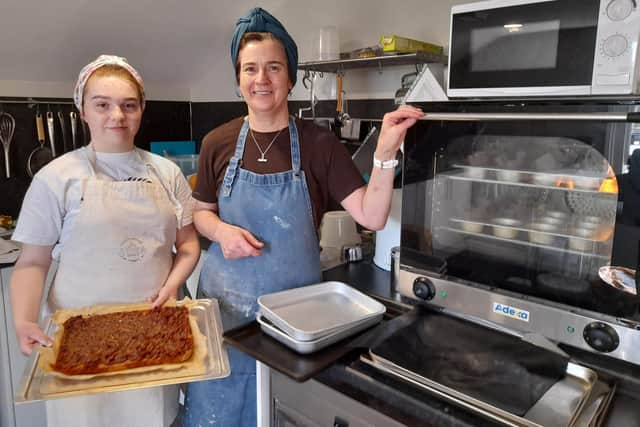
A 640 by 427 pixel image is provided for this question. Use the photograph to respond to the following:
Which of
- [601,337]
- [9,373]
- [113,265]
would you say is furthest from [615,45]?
[9,373]

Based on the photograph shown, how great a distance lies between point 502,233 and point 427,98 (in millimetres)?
654

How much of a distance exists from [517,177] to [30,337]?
3.60ft

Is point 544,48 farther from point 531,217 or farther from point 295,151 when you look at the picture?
point 295,151

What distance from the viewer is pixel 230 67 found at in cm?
269

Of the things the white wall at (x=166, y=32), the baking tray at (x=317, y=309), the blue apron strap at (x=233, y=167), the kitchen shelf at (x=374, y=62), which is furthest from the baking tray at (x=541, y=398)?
the white wall at (x=166, y=32)

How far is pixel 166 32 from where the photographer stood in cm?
241

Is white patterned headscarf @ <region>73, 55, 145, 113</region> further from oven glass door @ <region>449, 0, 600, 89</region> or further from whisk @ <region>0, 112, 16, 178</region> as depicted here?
whisk @ <region>0, 112, 16, 178</region>

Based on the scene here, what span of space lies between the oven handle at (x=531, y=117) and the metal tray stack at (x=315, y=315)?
451mm

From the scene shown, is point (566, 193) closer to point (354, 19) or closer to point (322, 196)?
point (322, 196)

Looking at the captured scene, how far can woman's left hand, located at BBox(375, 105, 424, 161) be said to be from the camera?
1.08 m

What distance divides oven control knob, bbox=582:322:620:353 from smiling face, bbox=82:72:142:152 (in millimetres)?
1112

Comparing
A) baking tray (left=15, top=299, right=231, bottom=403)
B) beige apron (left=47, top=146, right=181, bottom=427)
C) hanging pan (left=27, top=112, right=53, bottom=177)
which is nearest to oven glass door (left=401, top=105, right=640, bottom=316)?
baking tray (left=15, top=299, right=231, bottom=403)

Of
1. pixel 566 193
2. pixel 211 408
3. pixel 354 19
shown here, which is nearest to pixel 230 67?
pixel 354 19

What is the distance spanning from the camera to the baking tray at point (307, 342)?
3.32 feet
